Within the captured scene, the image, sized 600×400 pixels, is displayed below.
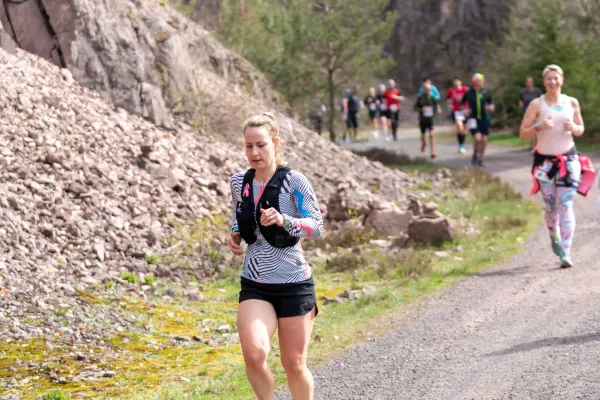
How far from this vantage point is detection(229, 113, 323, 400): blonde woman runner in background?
5234mm

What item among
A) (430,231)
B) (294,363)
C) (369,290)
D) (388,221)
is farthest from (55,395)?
(388,221)

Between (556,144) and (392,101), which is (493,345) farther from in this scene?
(392,101)

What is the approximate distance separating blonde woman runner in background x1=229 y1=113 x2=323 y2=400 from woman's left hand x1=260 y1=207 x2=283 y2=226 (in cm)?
4

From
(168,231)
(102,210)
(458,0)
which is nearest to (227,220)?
(168,231)

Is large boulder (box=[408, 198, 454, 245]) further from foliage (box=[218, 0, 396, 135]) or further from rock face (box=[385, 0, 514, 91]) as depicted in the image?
rock face (box=[385, 0, 514, 91])

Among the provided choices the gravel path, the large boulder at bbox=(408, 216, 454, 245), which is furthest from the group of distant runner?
the large boulder at bbox=(408, 216, 454, 245)

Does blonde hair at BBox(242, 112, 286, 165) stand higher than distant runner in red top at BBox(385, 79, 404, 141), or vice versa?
blonde hair at BBox(242, 112, 286, 165)

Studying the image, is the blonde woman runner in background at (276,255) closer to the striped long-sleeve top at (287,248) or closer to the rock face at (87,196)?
the striped long-sleeve top at (287,248)

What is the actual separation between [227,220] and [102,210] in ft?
6.92

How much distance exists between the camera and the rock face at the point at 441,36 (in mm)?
64750

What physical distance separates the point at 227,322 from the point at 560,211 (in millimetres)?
4050

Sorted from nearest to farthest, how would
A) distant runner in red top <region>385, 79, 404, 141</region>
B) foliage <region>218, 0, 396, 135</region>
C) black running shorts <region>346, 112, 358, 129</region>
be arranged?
foliage <region>218, 0, 396, 135</region>
distant runner in red top <region>385, 79, 404, 141</region>
black running shorts <region>346, 112, 358, 129</region>

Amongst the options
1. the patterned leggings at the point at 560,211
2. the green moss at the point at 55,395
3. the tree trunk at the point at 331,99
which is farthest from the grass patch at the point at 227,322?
the tree trunk at the point at 331,99

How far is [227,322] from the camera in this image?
32.7ft
